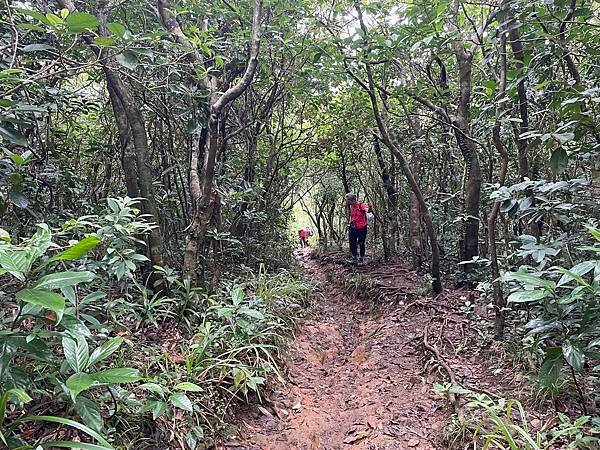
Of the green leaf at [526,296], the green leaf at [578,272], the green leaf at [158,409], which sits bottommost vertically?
the green leaf at [158,409]

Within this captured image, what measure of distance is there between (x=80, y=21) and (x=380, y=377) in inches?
160

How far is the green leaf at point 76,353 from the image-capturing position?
6.24 ft

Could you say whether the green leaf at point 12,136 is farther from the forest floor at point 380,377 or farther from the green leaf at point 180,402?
the forest floor at point 380,377

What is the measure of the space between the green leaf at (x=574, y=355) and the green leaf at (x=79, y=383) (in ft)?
7.91

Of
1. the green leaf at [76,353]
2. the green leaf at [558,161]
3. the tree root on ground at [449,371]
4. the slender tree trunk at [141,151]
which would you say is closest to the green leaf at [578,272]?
the green leaf at [558,161]

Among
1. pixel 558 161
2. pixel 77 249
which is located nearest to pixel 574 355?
pixel 558 161

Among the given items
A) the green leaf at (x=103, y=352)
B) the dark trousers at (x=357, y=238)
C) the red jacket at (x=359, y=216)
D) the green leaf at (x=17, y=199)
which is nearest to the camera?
the green leaf at (x=103, y=352)

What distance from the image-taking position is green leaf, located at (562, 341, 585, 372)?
206 cm

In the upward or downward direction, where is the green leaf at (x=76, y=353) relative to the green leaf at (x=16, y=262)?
downward

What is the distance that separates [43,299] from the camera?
153 cm

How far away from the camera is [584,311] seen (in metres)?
2.23

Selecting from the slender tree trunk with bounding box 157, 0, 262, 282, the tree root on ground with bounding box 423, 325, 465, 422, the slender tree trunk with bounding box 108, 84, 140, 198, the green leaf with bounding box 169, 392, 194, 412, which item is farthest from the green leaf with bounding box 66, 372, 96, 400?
the slender tree trunk with bounding box 108, 84, 140, 198

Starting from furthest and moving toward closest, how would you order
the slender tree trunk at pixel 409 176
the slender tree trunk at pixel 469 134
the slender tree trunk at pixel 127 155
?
the slender tree trunk at pixel 409 176 < the slender tree trunk at pixel 469 134 < the slender tree trunk at pixel 127 155

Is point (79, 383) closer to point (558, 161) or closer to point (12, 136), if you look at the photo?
point (12, 136)
